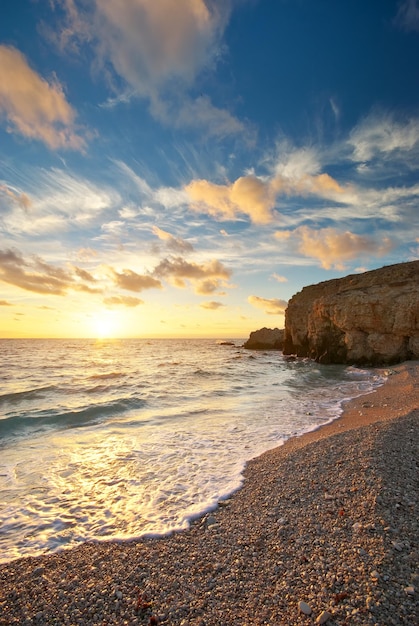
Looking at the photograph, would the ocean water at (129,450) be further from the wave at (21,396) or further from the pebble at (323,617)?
the pebble at (323,617)

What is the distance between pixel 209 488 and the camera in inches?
258

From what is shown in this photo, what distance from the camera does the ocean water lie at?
5.50 m

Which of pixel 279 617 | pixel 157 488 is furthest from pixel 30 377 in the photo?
pixel 279 617

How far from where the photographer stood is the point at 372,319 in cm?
2841

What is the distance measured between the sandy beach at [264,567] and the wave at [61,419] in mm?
8703

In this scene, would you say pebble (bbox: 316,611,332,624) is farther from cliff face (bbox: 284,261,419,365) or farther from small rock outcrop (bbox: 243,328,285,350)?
small rock outcrop (bbox: 243,328,285,350)

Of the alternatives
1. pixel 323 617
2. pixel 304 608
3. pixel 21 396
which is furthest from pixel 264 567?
pixel 21 396

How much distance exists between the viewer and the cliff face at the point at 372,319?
26.8 m

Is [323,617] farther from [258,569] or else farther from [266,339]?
[266,339]

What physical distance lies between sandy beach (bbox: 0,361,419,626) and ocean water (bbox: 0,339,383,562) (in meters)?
0.66

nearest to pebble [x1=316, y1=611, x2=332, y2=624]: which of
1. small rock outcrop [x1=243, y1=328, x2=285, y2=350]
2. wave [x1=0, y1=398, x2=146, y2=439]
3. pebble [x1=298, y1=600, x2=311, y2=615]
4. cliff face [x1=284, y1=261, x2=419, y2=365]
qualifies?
pebble [x1=298, y1=600, x2=311, y2=615]

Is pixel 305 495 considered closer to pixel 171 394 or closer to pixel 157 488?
pixel 157 488

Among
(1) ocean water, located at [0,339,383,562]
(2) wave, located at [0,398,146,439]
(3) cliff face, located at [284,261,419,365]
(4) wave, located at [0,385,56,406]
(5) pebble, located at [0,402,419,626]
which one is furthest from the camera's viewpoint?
(3) cliff face, located at [284,261,419,365]

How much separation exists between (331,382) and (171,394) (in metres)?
11.2
